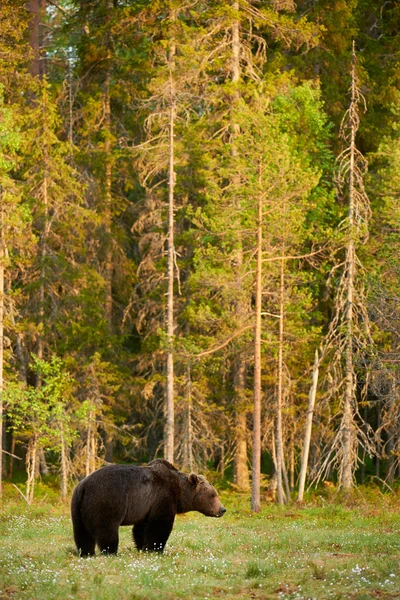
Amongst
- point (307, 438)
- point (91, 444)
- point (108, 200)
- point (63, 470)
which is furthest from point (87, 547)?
point (108, 200)

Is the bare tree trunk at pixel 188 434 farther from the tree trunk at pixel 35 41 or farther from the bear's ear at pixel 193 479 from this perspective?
the bear's ear at pixel 193 479

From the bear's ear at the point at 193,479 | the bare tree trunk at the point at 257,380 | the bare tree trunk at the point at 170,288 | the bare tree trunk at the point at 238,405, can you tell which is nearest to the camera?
the bear's ear at the point at 193,479

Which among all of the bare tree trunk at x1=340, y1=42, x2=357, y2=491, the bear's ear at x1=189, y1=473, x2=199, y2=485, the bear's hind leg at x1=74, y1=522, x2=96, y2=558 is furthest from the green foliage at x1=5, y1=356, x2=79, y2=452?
the bear's hind leg at x1=74, y1=522, x2=96, y2=558

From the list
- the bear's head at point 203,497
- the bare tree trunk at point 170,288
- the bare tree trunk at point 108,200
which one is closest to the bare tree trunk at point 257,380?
the bare tree trunk at point 170,288

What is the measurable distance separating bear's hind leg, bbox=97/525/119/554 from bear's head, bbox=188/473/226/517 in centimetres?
206

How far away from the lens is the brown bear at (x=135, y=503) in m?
14.0

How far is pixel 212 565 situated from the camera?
14.3 m

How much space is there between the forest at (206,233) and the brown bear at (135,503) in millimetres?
12053

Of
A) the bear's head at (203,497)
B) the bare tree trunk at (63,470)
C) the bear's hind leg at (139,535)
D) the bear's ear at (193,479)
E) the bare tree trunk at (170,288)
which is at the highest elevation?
the bare tree trunk at (170,288)

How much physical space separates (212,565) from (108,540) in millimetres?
1629

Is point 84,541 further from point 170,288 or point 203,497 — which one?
point 170,288

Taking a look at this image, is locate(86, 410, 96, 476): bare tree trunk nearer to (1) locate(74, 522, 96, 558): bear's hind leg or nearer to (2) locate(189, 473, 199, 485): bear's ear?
(2) locate(189, 473, 199, 485): bear's ear

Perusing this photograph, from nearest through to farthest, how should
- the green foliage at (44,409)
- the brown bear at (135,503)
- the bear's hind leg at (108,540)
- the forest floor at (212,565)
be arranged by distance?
the forest floor at (212,565) → the brown bear at (135,503) → the bear's hind leg at (108,540) → the green foliage at (44,409)

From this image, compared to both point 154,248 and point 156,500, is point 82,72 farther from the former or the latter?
point 156,500
